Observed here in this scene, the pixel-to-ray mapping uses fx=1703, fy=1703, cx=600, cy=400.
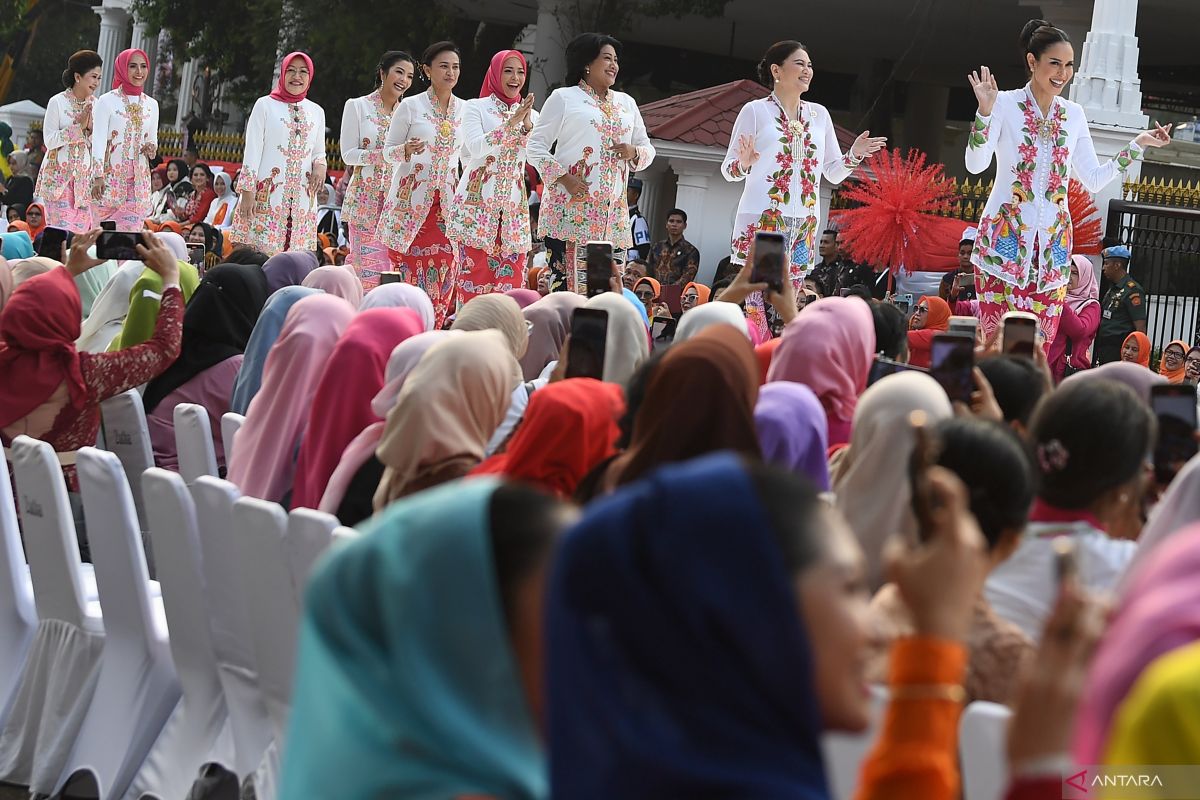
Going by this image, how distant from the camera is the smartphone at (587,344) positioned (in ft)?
13.6

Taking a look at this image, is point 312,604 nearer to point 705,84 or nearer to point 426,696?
point 426,696

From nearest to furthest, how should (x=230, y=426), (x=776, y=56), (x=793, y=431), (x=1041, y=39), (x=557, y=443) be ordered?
(x=793, y=431) < (x=557, y=443) < (x=230, y=426) < (x=1041, y=39) < (x=776, y=56)

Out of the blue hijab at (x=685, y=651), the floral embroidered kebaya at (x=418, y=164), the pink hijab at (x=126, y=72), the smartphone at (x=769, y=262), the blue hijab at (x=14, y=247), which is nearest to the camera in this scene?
the blue hijab at (x=685, y=651)

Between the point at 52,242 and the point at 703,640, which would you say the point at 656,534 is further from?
the point at 52,242

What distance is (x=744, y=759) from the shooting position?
5.11 feet

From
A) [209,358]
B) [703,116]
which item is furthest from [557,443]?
[703,116]

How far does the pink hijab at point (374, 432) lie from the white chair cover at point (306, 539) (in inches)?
26.4

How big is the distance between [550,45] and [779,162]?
9884 millimetres

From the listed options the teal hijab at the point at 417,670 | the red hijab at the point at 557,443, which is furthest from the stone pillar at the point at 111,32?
the teal hijab at the point at 417,670

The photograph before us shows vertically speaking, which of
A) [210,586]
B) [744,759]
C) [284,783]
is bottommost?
[210,586]

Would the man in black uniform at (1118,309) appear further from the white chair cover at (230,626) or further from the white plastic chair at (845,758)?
the white plastic chair at (845,758)

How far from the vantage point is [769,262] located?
4.80 m

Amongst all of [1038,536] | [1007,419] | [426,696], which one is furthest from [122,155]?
[426,696]

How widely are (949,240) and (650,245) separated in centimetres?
232
